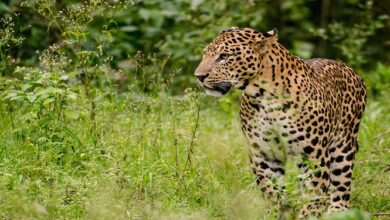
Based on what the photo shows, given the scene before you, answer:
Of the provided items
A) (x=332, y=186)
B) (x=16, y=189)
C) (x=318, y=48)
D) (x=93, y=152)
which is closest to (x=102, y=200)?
(x=16, y=189)

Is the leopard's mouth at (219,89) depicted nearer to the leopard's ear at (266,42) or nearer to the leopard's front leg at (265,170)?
the leopard's ear at (266,42)

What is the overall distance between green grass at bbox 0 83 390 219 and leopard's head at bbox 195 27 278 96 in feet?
1.83

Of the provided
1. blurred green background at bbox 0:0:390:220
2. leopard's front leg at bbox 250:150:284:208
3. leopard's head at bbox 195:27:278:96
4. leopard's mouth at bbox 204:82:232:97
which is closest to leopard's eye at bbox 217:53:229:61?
leopard's head at bbox 195:27:278:96

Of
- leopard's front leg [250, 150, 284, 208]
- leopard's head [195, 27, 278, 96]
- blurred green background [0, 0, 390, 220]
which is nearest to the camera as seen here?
blurred green background [0, 0, 390, 220]

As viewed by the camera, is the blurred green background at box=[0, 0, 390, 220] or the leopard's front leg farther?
the leopard's front leg

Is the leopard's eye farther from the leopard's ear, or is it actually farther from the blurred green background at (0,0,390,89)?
the blurred green background at (0,0,390,89)

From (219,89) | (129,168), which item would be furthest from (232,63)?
(129,168)

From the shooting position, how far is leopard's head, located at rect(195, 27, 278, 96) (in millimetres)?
7758

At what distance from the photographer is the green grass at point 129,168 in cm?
707

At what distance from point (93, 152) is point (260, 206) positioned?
6.91ft

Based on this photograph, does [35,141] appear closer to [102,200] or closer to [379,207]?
[102,200]

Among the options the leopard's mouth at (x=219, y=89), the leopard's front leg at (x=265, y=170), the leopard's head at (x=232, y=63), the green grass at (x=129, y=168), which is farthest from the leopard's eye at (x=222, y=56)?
the leopard's front leg at (x=265, y=170)

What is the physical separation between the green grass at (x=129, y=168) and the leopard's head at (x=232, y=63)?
1.83 ft

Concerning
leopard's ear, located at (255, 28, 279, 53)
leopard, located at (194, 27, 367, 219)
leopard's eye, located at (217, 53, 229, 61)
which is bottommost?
leopard, located at (194, 27, 367, 219)
